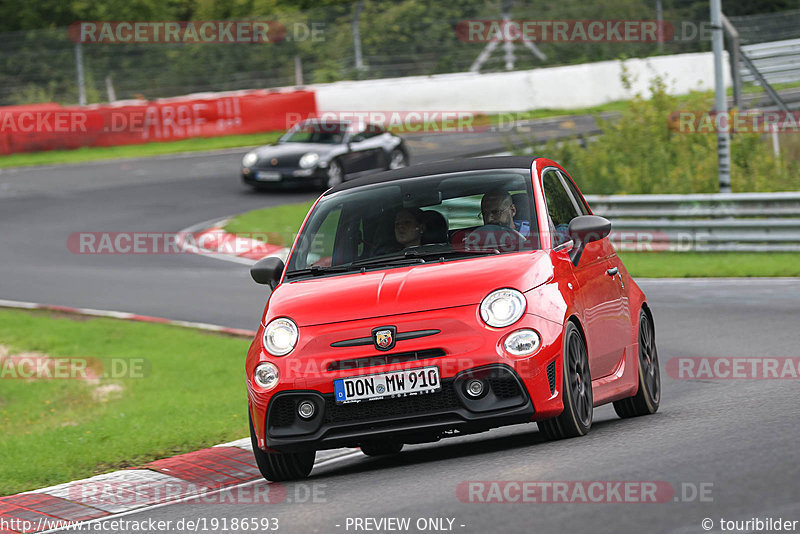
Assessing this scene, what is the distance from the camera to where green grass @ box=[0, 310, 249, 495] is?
9141 millimetres

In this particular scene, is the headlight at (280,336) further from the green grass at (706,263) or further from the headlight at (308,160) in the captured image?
the headlight at (308,160)

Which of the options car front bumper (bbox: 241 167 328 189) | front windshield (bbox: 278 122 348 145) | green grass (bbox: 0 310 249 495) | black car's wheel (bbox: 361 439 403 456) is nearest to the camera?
black car's wheel (bbox: 361 439 403 456)

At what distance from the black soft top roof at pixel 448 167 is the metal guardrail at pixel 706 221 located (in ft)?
35.5

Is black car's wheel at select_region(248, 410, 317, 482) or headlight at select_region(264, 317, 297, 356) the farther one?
black car's wheel at select_region(248, 410, 317, 482)

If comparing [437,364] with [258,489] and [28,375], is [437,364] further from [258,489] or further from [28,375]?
[28,375]

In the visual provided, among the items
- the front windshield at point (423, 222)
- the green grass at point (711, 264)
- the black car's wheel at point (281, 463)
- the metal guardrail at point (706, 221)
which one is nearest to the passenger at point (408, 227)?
the front windshield at point (423, 222)

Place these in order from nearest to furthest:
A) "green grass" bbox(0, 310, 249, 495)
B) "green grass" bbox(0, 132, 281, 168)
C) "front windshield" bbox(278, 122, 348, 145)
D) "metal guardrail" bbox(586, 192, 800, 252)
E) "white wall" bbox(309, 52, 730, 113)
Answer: "green grass" bbox(0, 310, 249, 495) → "metal guardrail" bbox(586, 192, 800, 252) → "front windshield" bbox(278, 122, 348, 145) → "green grass" bbox(0, 132, 281, 168) → "white wall" bbox(309, 52, 730, 113)

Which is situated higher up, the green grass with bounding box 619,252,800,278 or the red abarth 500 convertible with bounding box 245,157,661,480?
the red abarth 500 convertible with bounding box 245,157,661,480

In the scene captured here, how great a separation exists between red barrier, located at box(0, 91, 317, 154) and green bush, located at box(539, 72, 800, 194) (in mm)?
12980

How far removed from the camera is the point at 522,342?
6.76 m

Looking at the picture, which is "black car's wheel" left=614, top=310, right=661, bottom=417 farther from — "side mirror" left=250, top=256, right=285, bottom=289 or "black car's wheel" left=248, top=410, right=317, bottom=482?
"side mirror" left=250, top=256, right=285, bottom=289

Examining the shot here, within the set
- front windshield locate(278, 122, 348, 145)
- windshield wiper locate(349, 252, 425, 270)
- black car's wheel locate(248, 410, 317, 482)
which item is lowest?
black car's wheel locate(248, 410, 317, 482)

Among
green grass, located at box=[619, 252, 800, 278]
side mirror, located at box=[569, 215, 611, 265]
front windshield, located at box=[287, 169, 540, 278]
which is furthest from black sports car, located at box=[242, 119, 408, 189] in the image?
side mirror, located at box=[569, 215, 611, 265]

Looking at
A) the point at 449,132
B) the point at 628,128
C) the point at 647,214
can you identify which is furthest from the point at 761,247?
the point at 449,132
